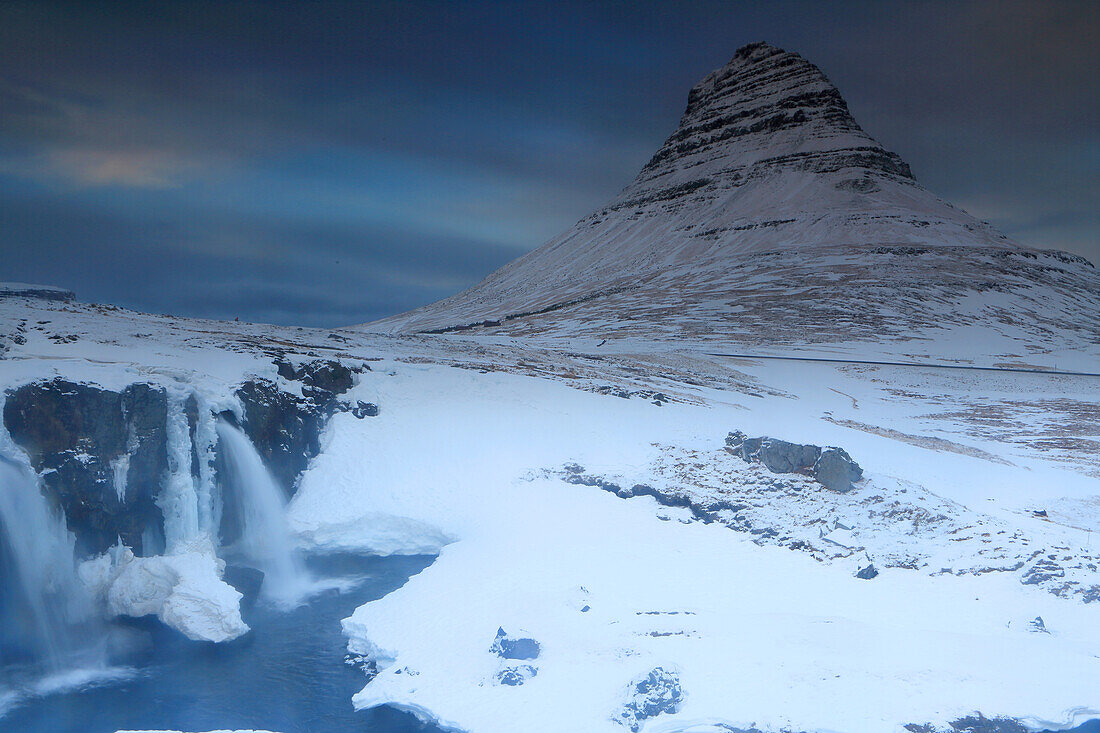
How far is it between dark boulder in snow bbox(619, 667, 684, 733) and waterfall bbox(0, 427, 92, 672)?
9931 millimetres

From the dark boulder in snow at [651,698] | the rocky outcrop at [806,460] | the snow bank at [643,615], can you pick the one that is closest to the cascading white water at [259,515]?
the snow bank at [643,615]

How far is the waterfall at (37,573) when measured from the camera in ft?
47.4

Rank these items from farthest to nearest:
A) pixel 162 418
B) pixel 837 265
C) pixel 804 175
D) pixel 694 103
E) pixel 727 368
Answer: pixel 694 103 → pixel 804 175 → pixel 837 265 → pixel 727 368 → pixel 162 418

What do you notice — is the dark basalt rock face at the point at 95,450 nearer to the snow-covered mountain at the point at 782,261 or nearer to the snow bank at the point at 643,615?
the snow bank at the point at 643,615

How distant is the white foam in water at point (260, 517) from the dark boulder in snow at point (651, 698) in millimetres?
8840

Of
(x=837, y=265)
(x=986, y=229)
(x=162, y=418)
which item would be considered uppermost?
(x=986, y=229)

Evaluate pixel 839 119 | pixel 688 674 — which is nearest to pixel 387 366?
pixel 688 674

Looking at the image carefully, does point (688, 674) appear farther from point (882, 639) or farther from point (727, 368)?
point (727, 368)

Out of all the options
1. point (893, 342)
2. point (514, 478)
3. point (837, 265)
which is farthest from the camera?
point (837, 265)

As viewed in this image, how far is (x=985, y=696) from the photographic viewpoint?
12.1 metres

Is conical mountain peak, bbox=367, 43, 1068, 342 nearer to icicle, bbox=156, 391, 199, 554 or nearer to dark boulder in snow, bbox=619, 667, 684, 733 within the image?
icicle, bbox=156, 391, 199, 554

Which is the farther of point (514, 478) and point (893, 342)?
point (893, 342)

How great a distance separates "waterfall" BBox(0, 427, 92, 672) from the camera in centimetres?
1445

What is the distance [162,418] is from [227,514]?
285cm
